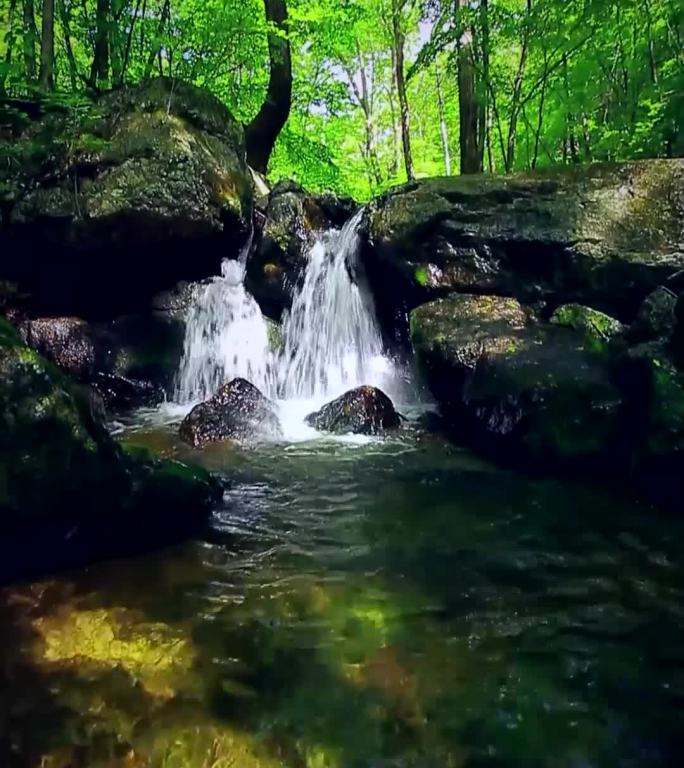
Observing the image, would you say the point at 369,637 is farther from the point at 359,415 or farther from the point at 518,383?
the point at 359,415

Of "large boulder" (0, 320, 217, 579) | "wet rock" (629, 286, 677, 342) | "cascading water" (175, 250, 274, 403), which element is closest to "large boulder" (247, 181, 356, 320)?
"cascading water" (175, 250, 274, 403)

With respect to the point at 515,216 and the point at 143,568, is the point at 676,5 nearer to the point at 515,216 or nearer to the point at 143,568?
the point at 515,216

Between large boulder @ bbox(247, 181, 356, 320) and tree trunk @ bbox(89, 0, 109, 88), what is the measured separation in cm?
388

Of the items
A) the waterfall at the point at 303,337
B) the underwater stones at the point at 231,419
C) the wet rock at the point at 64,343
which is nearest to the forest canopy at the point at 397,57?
the wet rock at the point at 64,343

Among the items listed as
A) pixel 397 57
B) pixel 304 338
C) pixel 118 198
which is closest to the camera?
pixel 118 198

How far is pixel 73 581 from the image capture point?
451cm

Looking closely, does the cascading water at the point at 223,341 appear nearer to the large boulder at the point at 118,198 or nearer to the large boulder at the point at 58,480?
the large boulder at the point at 118,198

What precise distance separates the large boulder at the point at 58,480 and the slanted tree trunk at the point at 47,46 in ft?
28.2

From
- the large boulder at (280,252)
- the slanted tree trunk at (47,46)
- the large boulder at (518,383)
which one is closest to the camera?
the large boulder at (518,383)

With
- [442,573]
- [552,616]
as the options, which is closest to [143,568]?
[442,573]

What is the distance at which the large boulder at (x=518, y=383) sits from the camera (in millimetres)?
7004

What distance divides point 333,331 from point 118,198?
4.13 metres

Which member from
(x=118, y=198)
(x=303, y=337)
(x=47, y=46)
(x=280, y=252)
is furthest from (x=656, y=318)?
(x=47, y=46)

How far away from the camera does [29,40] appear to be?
11.6 m
